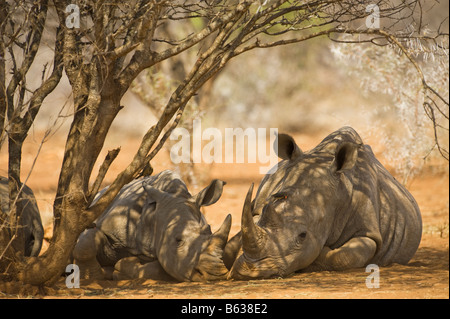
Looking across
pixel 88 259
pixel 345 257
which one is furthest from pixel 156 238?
pixel 345 257

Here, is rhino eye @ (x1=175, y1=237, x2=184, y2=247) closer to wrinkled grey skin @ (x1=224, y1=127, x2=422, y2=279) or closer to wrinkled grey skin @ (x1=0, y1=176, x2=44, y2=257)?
wrinkled grey skin @ (x1=224, y1=127, x2=422, y2=279)

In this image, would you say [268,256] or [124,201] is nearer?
[268,256]

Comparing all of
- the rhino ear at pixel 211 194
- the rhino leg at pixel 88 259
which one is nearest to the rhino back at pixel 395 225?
the rhino ear at pixel 211 194

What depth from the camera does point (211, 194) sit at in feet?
28.8

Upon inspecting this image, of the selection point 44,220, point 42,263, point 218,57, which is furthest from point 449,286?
point 44,220

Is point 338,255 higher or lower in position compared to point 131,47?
lower

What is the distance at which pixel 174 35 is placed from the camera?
59.2ft

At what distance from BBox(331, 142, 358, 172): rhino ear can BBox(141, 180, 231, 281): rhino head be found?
4.57ft

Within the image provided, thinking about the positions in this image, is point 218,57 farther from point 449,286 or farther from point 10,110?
point 449,286

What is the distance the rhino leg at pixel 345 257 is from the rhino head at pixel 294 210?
0.51ft

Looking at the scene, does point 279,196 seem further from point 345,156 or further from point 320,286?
point 320,286

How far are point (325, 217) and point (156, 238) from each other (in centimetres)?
196

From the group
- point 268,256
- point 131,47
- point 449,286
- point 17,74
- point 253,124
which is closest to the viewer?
point 449,286

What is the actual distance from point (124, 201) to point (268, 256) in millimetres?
2706
